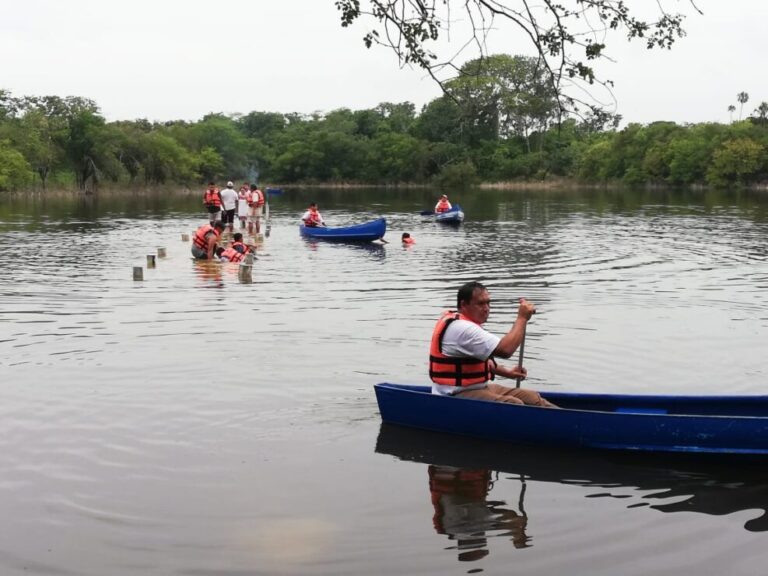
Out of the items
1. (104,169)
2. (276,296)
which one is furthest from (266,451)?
(104,169)

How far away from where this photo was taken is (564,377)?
1262 cm

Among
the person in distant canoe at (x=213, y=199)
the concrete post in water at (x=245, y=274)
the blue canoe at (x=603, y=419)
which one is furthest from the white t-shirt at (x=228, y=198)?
the blue canoe at (x=603, y=419)

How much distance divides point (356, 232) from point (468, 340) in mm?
23876

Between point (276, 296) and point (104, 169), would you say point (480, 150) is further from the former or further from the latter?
point (276, 296)

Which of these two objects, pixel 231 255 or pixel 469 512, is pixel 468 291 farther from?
pixel 231 255

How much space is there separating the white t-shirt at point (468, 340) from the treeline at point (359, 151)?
65479 millimetres

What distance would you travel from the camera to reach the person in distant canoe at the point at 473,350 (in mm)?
9211

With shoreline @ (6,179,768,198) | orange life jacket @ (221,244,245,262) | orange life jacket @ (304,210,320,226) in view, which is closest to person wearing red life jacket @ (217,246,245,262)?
orange life jacket @ (221,244,245,262)

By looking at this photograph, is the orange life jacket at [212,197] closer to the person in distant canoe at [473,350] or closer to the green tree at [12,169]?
the person in distant canoe at [473,350]

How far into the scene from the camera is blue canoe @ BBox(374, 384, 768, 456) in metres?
8.84

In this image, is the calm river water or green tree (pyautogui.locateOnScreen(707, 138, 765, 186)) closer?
the calm river water

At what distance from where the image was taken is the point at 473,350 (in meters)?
9.36

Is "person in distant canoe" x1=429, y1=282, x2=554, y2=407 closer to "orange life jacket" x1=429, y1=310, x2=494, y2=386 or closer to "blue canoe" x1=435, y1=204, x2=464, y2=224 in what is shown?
"orange life jacket" x1=429, y1=310, x2=494, y2=386

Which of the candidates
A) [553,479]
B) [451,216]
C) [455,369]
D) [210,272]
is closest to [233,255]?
[210,272]
